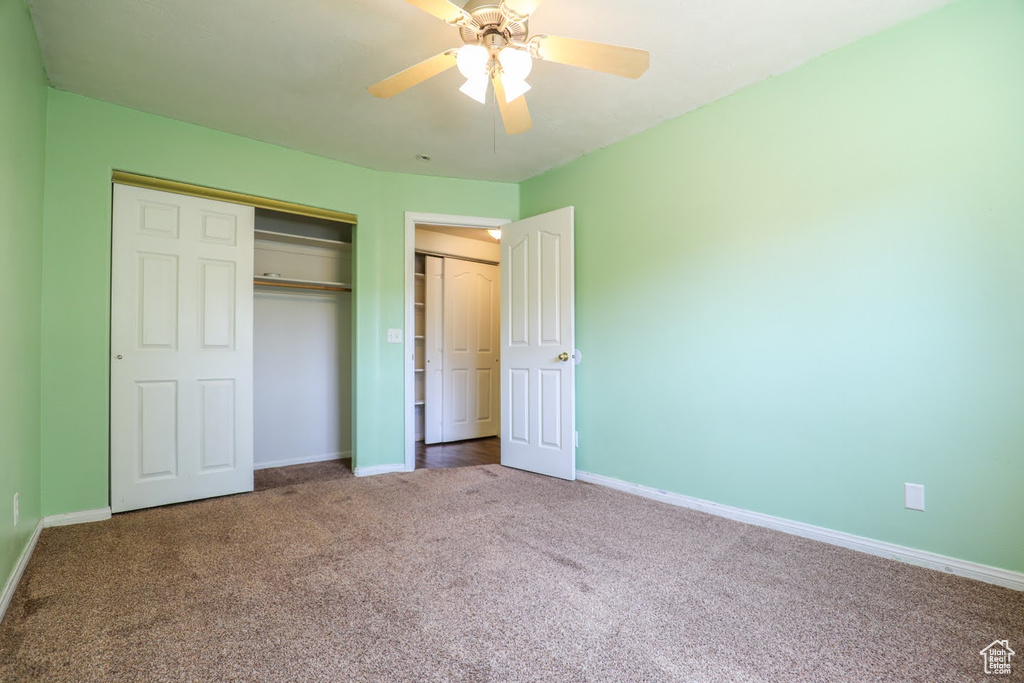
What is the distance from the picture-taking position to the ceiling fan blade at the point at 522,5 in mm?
1681

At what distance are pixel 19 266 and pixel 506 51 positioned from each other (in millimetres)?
2310

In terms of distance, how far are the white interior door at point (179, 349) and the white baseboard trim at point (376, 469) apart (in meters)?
0.76

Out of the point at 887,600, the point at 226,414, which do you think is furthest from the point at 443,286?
the point at 887,600

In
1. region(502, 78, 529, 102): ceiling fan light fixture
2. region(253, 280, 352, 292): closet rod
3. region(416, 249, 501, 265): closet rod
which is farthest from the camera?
region(416, 249, 501, 265): closet rod

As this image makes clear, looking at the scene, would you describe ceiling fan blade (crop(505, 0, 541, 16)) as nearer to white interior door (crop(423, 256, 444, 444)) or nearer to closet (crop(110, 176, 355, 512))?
closet (crop(110, 176, 355, 512))

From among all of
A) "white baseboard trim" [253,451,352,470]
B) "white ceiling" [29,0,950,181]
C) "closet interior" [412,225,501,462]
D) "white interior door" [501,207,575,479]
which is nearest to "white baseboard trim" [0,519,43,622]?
"white baseboard trim" [253,451,352,470]

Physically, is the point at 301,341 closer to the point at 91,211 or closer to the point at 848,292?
the point at 91,211

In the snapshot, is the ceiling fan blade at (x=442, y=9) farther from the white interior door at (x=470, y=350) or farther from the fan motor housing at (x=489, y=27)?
the white interior door at (x=470, y=350)

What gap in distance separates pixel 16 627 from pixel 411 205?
3.35 metres

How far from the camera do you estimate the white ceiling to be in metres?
2.12

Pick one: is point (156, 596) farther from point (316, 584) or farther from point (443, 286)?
point (443, 286)

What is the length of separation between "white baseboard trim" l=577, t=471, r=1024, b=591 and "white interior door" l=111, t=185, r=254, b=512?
2.84 meters

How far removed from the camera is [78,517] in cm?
274

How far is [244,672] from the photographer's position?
55.8 inches
